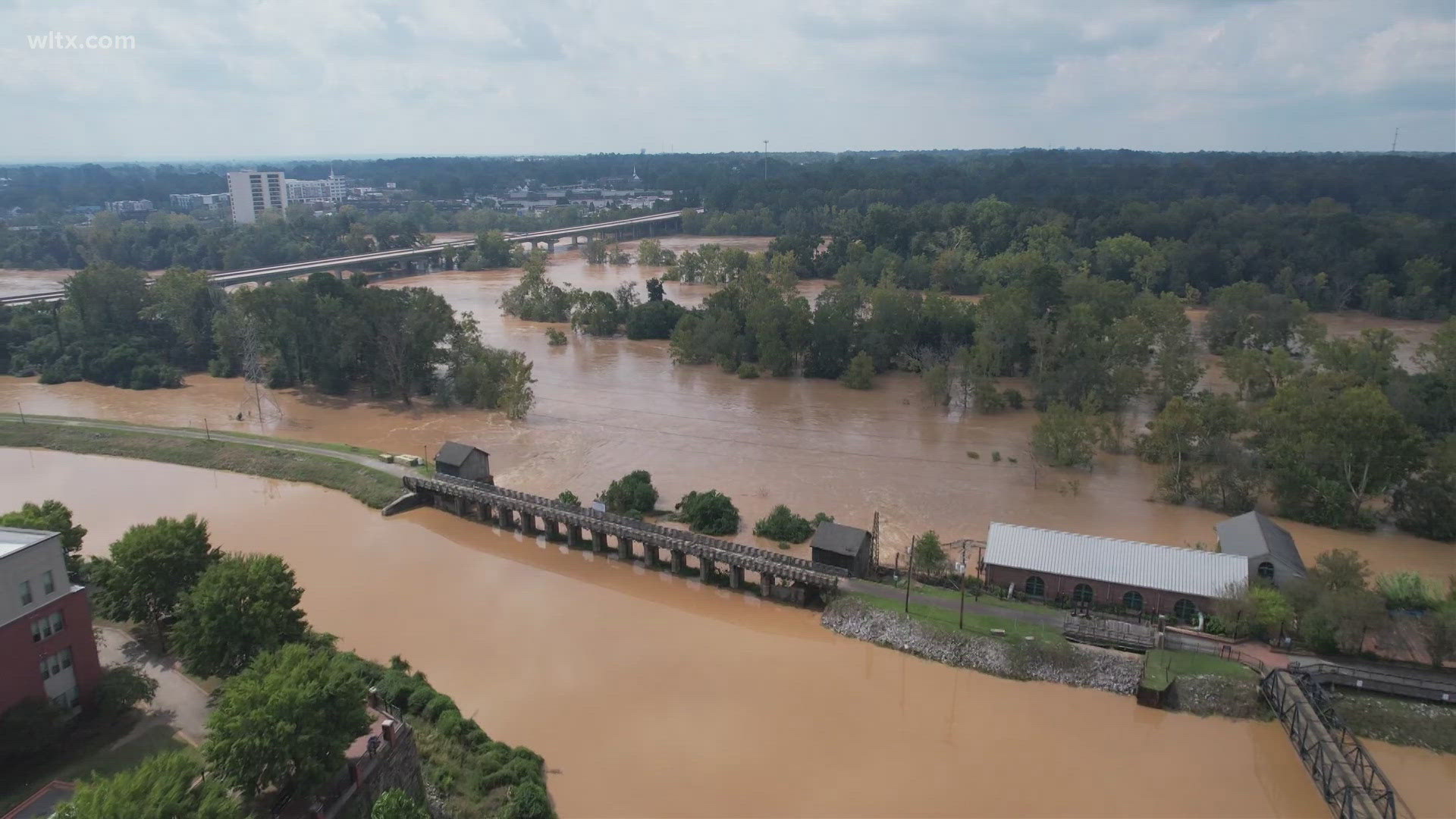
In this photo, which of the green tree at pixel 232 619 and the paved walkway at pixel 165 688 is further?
the green tree at pixel 232 619

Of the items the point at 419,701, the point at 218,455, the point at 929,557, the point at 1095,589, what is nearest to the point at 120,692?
the point at 419,701

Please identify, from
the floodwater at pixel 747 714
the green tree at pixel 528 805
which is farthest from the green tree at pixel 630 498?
the green tree at pixel 528 805

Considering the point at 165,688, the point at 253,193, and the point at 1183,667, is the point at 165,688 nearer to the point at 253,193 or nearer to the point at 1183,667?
the point at 1183,667

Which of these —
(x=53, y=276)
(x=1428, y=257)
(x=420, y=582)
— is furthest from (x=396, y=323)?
(x=1428, y=257)

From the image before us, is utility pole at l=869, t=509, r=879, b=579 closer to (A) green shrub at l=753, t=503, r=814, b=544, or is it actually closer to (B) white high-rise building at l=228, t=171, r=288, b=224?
(A) green shrub at l=753, t=503, r=814, b=544

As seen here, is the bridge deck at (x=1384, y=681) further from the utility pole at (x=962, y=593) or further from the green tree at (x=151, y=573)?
the green tree at (x=151, y=573)
